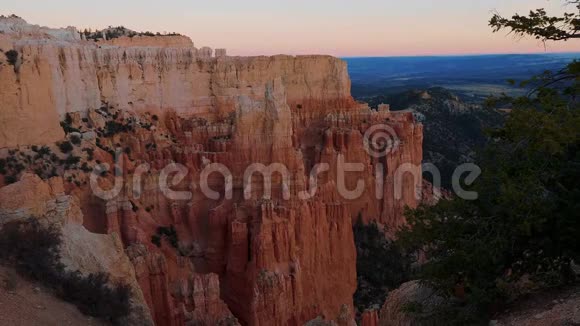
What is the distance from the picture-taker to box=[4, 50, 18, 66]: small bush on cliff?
2123 cm

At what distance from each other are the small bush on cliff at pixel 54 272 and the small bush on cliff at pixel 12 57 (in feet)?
39.4

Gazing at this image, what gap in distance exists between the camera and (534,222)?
708cm

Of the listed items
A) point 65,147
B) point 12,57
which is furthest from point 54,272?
point 12,57

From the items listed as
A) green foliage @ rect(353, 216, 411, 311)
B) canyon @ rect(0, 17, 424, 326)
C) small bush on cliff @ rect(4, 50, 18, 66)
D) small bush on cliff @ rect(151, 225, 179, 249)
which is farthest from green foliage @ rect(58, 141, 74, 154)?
green foliage @ rect(353, 216, 411, 311)

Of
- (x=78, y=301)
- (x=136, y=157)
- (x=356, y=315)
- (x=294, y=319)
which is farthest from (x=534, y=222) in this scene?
(x=136, y=157)

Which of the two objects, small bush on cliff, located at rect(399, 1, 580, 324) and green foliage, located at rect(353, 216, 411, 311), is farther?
green foliage, located at rect(353, 216, 411, 311)

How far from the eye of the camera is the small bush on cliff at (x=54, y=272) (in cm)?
1048

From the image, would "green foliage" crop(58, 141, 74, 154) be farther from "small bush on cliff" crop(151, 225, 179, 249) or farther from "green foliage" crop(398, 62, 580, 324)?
"green foliage" crop(398, 62, 580, 324)

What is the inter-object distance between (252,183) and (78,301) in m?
14.6

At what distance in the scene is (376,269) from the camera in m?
28.7

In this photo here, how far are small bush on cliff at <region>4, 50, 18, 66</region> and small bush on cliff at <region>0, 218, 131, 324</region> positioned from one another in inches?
473

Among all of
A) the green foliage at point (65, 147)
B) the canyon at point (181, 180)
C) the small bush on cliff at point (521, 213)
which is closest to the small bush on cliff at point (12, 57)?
the canyon at point (181, 180)

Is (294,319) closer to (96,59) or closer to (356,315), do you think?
(356,315)

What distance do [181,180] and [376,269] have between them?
1167cm
